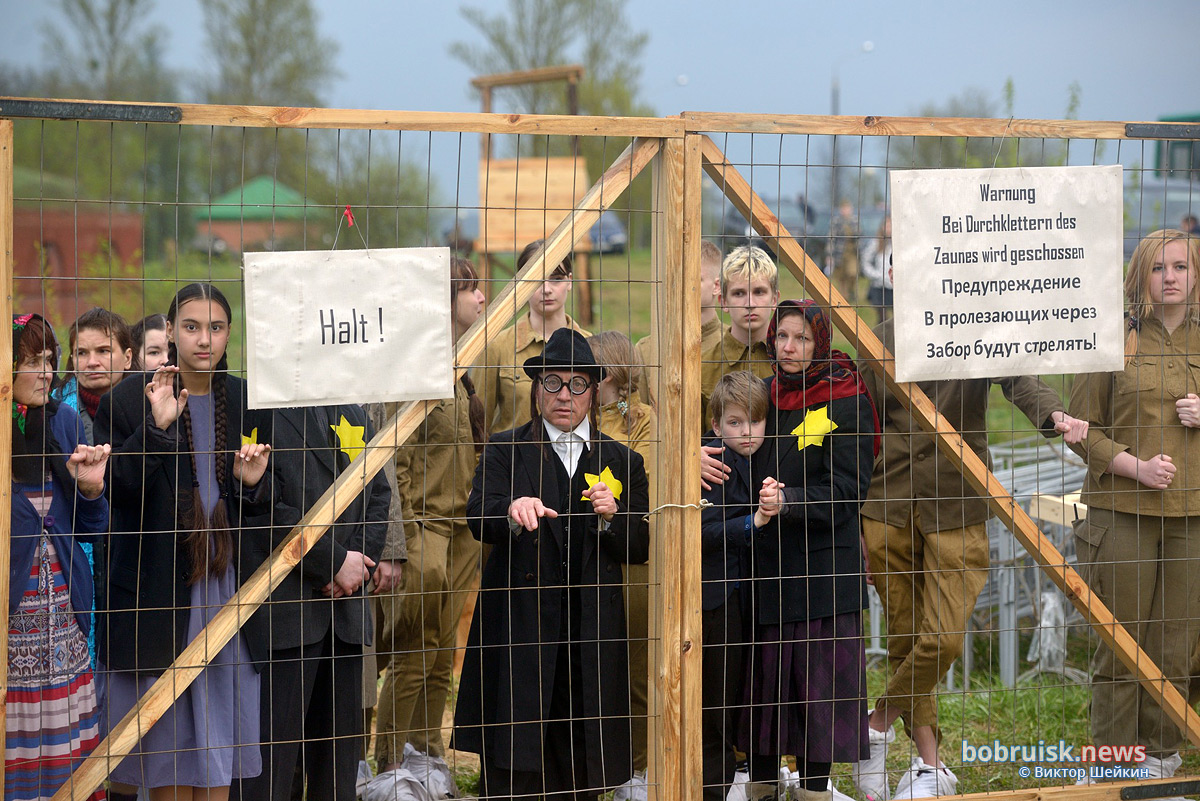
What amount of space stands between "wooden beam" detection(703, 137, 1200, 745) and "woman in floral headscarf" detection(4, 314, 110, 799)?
2.10 metres

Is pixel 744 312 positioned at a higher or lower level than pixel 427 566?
higher

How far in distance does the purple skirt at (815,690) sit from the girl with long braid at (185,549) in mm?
1688

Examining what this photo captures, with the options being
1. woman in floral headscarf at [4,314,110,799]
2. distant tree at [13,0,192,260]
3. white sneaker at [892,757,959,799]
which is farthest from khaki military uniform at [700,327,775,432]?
distant tree at [13,0,192,260]

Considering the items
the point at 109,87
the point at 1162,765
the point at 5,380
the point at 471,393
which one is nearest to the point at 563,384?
the point at 471,393

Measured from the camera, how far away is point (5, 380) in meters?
2.81

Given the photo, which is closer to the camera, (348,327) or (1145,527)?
(348,327)

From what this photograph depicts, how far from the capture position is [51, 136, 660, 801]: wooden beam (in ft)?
9.62

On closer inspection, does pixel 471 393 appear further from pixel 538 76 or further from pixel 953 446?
pixel 538 76

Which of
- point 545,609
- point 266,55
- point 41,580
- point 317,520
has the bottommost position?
point 545,609

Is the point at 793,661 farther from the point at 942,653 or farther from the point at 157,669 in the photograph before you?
the point at 157,669

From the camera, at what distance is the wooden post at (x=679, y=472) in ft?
10.3

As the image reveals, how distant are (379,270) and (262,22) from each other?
41.7 meters

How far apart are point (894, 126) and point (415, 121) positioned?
144cm

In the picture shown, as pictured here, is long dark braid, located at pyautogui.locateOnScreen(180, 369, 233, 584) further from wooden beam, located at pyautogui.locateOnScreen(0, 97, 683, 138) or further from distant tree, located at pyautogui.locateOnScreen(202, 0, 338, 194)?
distant tree, located at pyautogui.locateOnScreen(202, 0, 338, 194)
